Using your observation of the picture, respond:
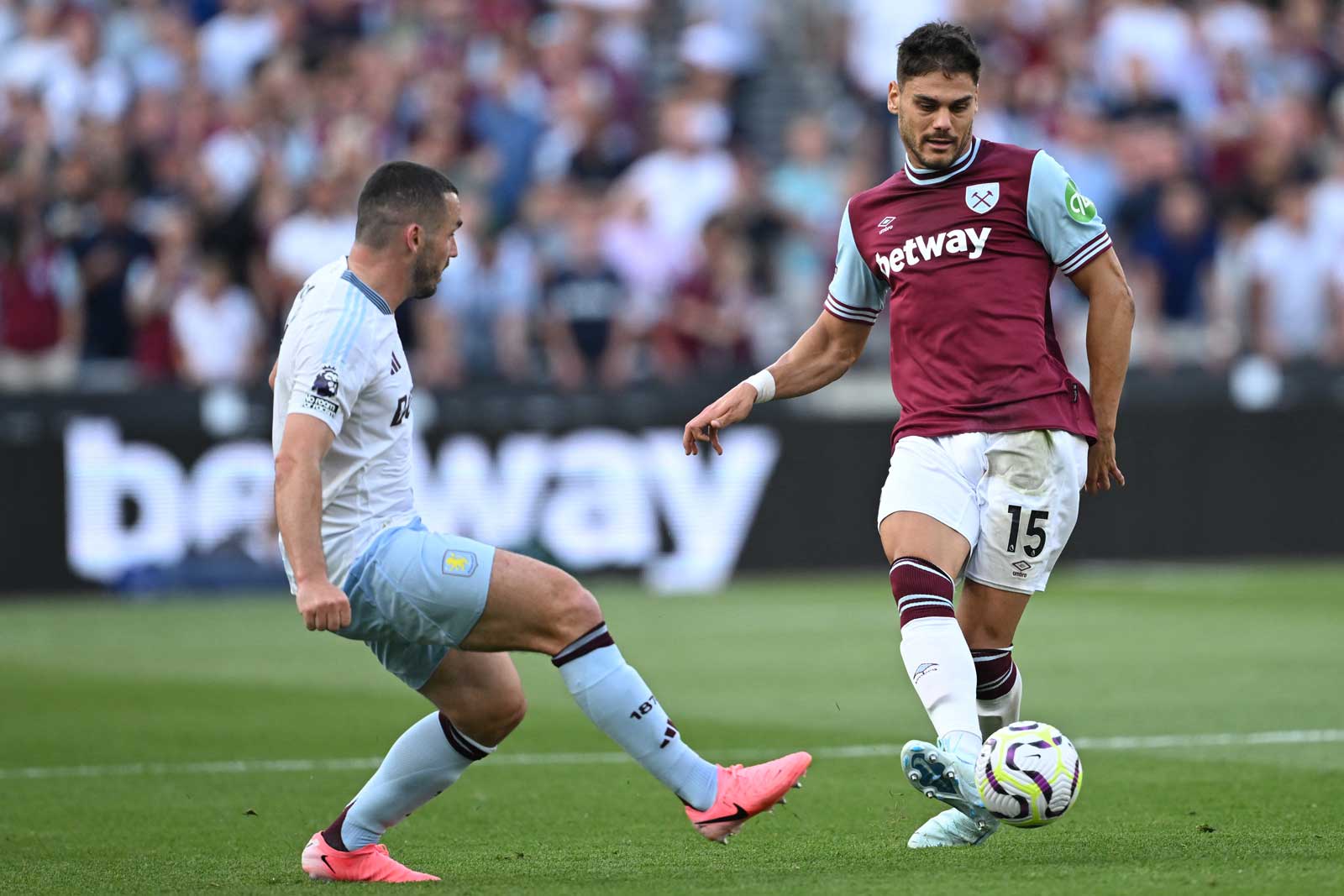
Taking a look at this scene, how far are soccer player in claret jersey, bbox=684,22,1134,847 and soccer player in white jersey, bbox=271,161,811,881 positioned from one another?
2.73 feet

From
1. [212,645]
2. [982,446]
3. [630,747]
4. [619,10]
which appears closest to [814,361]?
[982,446]

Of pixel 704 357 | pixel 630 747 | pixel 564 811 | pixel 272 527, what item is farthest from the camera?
pixel 704 357

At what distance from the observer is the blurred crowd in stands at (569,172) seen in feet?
55.3

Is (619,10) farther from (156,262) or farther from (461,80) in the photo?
(156,262)

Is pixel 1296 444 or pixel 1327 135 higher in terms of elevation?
pixel 1327 135

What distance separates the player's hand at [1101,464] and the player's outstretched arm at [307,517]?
252 cm

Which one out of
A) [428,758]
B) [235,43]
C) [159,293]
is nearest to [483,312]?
[159,293]

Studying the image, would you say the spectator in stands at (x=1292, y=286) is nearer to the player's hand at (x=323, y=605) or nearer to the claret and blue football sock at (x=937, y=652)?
the claret and blue football sock at (x=937, y=652)

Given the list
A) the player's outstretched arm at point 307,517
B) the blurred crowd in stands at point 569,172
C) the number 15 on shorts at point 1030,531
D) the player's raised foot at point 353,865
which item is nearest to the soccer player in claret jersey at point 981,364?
the number 15 on shorts at point 1030,531

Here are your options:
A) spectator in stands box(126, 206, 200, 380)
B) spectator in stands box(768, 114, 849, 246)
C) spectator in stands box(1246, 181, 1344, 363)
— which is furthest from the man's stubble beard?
spectator in stands box(1246, 181, 1344, 363)

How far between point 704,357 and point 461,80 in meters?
3.72

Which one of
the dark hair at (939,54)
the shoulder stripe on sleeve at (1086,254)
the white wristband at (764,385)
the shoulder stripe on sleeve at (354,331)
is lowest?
the white wristband at (764,385)

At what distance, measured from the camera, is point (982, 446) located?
6.48m

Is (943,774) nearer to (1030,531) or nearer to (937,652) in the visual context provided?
(937,652)
